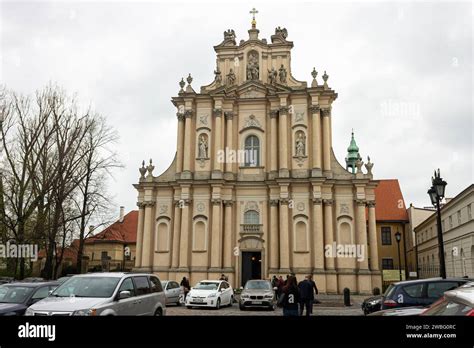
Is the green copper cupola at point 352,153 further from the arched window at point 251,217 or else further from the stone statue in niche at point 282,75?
the arched window at point 251,217

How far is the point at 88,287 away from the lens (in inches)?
421

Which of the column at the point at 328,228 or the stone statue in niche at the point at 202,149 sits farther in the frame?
the stone statue in niche at the point at 202,149

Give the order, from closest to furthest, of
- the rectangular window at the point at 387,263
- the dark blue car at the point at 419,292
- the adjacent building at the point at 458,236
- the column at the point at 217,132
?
the dark blue car at the point at 419,292 < the adjacent building at the point at 458,236 < the column at the point at 217,132 < the rectangular window at the point at 387,263

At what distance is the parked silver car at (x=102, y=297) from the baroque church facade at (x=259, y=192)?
21430 millimetres

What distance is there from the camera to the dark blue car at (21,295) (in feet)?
40.7

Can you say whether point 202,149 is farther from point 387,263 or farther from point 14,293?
point 387,263

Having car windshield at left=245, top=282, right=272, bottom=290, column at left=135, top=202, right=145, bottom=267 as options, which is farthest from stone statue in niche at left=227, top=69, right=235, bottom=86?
car windshield at left=245, top=282, right=272, bottom=290

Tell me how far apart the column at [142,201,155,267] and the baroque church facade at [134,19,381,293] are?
83mm

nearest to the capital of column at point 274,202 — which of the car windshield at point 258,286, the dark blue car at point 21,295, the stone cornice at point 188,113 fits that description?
the stone cornice at point 188,113

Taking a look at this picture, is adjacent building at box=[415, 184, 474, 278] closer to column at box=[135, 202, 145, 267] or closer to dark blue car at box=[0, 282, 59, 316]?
column at box=[135, 202, 145, 267]

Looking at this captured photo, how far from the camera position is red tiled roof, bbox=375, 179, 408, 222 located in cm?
5273

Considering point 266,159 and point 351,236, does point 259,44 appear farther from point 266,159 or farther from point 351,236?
point 351,236

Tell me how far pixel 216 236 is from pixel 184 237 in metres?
2.61
